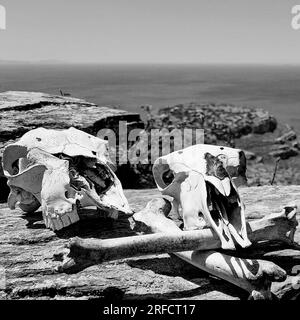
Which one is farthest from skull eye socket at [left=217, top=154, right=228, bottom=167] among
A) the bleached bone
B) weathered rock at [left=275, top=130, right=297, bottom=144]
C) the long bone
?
weathered rock at [left=275, top=130, right=297, bottom=144]

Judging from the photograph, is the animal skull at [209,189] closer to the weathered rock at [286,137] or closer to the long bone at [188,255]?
the long bone at [188,255]

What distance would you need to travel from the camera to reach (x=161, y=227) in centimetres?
529

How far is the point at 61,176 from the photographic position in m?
5.54

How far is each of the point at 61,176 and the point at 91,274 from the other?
4.12ft

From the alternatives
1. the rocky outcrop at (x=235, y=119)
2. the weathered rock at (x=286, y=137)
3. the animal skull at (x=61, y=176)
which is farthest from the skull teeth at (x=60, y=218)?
the weathered rock at (x=286, y=137)

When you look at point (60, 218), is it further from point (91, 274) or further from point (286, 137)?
point (286, 137)

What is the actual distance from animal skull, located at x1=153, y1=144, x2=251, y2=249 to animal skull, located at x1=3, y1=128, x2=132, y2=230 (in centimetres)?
70

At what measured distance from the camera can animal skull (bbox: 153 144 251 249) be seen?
4.96 metres

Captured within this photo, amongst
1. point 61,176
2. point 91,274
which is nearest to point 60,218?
point 61,176

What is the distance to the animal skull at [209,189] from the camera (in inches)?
195

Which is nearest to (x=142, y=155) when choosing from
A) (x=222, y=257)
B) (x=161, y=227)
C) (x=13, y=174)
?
(x=13, y=174)

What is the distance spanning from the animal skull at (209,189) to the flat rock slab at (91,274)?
48cm
